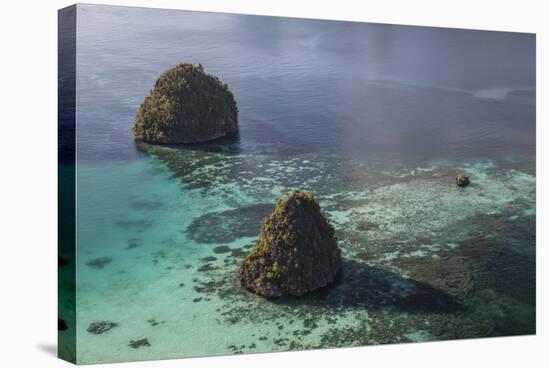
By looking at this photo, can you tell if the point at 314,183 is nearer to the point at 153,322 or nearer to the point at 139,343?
the point at 153,322

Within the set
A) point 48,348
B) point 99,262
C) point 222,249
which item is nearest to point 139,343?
point 99,262

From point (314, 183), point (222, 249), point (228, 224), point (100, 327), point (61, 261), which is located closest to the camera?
point (100, 327)

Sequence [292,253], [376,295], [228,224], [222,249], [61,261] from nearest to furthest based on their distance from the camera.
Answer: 1. [61,261]
2. [292,253]
3. [376,295]
4. [222,249]
5. [228,224]

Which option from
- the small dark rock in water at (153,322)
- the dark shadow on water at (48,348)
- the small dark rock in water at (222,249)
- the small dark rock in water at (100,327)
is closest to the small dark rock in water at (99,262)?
the small dark rock in water at (100,327)

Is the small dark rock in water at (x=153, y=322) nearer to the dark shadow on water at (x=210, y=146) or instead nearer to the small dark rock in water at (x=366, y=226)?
the dark shadow on water at (x=210, y=146)

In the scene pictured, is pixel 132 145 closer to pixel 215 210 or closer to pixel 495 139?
pixel 215 210

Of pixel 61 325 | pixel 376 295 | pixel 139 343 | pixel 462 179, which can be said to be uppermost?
pixel 462 179

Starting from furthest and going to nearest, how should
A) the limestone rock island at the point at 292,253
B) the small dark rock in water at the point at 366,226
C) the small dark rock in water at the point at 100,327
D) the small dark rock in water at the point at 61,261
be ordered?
the small dark rock in water at the point at 366,226 → the limestone rock island at the point at 292,253 → the small dark rock in water at the point at 61,261 → the small dark rock in water at the point at 100,327

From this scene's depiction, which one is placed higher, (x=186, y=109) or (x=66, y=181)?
(x=186, y=109)
